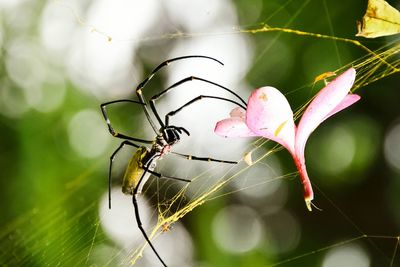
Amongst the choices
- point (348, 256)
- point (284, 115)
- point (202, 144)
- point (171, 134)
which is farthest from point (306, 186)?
point (348, 256)

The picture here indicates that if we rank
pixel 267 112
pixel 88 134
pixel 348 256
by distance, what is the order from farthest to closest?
pixel 348 256 → pixel 88 134 → pixel 267 112

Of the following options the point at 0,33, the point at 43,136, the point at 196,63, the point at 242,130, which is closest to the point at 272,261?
the point at 196,63

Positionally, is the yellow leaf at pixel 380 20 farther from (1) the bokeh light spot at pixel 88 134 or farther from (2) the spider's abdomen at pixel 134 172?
(1) the bokeh light spot at pixel 88 134

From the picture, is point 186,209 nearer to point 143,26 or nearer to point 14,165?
A: point 14,165

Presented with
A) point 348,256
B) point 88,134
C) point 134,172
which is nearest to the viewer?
point 134,172

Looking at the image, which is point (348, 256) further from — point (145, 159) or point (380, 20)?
point (380, 20)

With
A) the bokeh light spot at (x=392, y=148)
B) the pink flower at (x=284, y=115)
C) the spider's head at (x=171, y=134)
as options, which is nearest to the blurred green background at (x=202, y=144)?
the bokeh light spot at (x=392, y=148)

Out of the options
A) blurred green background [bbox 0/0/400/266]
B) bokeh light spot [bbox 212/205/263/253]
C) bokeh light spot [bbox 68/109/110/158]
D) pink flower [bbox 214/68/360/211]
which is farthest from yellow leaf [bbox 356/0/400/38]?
bokeh light spot [bbox 68/109/110/158]
